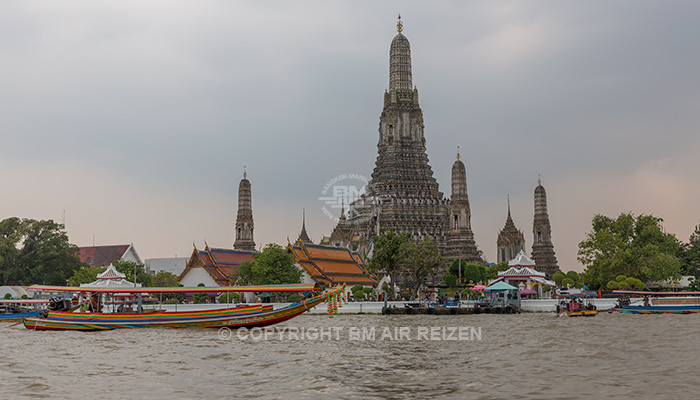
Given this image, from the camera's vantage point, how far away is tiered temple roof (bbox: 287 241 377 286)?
Answer: 61.8 meters

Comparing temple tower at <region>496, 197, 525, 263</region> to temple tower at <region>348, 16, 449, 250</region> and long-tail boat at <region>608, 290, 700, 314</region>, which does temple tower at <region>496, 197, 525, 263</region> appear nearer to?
temple tower at <region>348, 16, 449, 250</region>

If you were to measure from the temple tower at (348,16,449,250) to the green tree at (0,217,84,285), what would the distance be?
35.7 metres

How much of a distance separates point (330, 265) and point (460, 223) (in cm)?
2606

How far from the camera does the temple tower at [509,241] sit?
106 meters

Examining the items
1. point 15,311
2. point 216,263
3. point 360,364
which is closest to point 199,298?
point 216,263

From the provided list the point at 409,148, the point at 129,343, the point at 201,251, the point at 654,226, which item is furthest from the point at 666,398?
the point at 409,148

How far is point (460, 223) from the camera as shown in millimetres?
85312

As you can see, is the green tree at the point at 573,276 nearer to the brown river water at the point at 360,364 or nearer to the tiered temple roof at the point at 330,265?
the tiered temple roof at the point at 330,265

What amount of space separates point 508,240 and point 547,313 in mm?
59513

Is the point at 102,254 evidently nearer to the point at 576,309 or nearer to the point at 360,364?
the point at 576,309

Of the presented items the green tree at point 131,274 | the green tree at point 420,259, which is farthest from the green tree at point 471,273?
the green tree at point 131,274

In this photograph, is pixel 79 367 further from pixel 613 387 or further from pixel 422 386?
pixel 613 387

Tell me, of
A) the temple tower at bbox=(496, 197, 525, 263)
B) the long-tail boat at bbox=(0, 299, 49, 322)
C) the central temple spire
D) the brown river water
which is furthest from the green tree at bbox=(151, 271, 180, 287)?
the temple tower at bbox=(496, 197, 525, 263)

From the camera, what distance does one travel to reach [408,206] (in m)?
90.8
